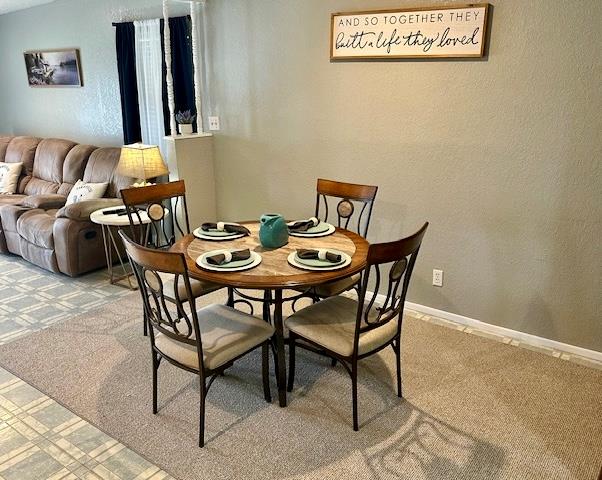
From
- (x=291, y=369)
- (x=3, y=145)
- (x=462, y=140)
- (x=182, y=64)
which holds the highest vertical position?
Result: (x=182, y=64)

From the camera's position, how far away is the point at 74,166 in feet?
15.7

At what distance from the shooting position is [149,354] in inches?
113

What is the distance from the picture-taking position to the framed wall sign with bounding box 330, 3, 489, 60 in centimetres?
273

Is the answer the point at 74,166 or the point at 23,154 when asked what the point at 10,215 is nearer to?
the point at 74,166

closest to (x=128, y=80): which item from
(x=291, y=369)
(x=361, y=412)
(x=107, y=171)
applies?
(x=107, y=171)

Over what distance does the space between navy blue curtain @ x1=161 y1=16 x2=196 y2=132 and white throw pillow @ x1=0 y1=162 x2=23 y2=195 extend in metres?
2.14

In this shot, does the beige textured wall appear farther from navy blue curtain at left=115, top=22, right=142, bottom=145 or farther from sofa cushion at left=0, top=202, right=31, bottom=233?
sofa cushion at left=0, top=202, right=31, bottom=233

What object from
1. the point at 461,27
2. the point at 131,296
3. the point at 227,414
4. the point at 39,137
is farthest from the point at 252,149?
the point at 39,137

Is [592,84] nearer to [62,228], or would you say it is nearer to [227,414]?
[227,414]

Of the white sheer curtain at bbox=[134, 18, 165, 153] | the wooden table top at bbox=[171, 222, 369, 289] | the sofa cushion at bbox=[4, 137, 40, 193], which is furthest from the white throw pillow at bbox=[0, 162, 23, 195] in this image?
the wooden table top at bbox=[171, 222, 369, 289]

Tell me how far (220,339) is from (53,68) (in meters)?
4.67

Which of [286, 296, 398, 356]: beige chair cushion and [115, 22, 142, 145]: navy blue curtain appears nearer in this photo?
[286, 296, 398, 356]: beige chair cushion

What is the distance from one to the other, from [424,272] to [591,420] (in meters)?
1.30

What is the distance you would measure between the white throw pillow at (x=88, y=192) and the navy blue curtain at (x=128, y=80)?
63 centimetres
